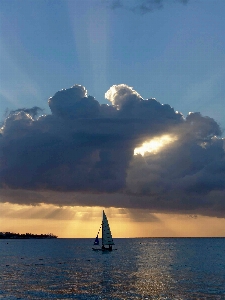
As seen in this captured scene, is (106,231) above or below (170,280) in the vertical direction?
above

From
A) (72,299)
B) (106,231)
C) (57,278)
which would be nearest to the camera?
(72,299)

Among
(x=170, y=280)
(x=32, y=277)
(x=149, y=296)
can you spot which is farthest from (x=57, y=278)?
(x=149, y=296)

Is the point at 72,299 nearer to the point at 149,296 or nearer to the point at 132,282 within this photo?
the point at 149,296

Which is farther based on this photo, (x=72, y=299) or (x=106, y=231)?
(x=106, y=231)

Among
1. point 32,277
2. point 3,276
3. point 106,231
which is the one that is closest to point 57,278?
point 32,277

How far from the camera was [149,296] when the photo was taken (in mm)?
75812

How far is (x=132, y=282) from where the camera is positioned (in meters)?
94.7

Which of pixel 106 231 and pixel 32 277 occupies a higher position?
pixel 106 231

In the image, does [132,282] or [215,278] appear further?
[215,278]

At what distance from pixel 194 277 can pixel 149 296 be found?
3258cm

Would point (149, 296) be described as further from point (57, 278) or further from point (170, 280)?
point (57, 278)

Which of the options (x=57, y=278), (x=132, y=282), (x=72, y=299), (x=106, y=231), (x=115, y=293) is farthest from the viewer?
(x=106, y=231)

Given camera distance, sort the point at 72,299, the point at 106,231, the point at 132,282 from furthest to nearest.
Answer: the point at 106,231
the point at 132,282
the point at 72,299

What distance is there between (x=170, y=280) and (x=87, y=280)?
1939cm
